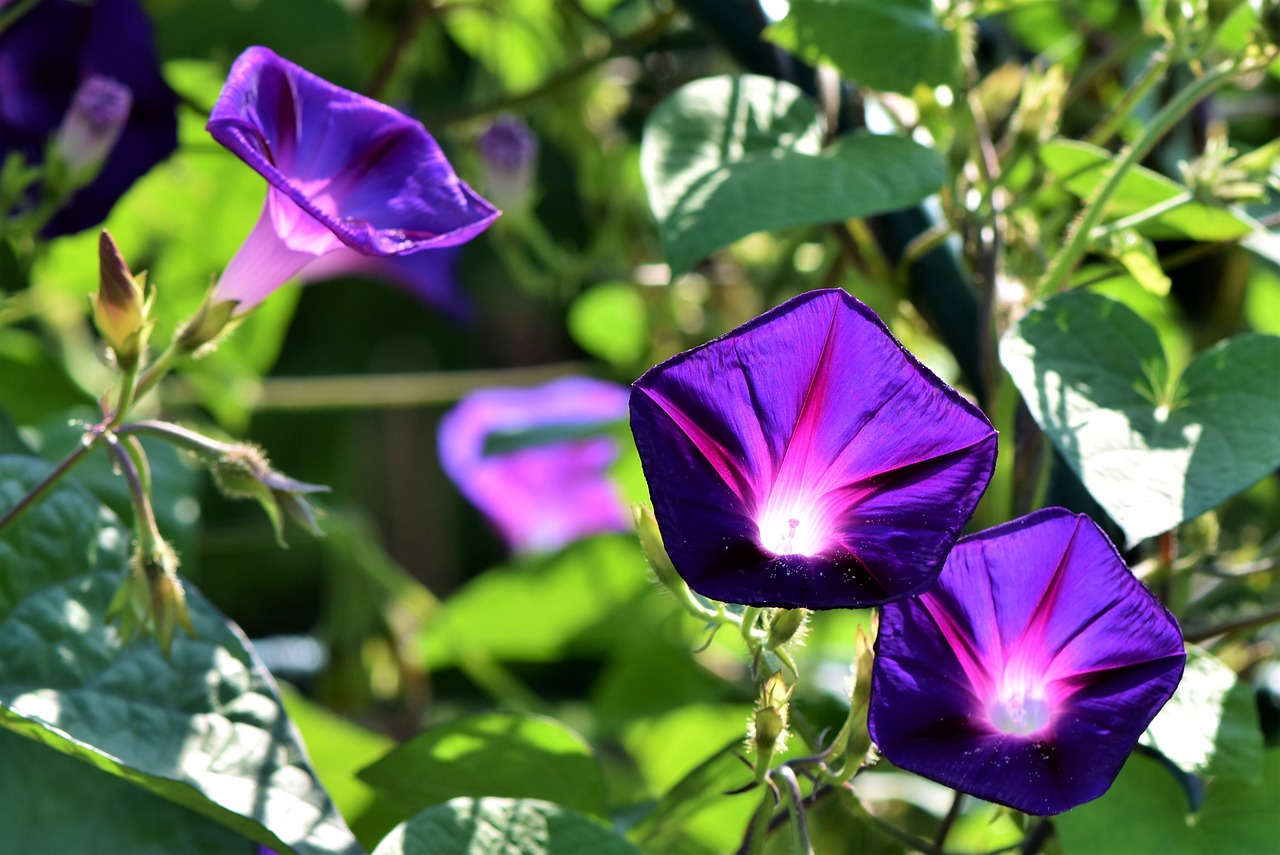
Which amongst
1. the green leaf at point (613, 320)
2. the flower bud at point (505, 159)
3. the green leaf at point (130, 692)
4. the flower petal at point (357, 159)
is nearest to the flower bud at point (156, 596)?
the green leaf at point (130, 692)

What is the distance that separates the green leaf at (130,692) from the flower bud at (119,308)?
0.10 m

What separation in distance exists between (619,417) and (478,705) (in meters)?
0.28

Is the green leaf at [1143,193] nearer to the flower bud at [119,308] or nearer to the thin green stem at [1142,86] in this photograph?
the thin green stem at [1142,86]

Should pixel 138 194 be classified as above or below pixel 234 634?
above

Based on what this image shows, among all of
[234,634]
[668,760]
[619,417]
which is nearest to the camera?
[234,634]

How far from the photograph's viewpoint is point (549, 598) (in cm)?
102

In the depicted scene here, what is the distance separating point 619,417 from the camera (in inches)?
40.6

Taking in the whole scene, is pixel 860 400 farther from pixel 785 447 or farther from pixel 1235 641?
pixel 1235 641

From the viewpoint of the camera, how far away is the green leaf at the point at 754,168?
20.9 inches

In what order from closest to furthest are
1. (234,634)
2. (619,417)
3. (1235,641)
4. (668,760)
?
(234,634) < (1235,641) < (668,760) < (619,417)

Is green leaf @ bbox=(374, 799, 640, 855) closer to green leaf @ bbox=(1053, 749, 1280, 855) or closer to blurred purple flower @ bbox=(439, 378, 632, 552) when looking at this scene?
green leaf @ bbox=(1053, 749, 1280, 855)

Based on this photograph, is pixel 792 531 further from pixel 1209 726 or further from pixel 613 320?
pixel 613 320

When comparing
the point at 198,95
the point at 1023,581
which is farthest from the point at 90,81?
the point at 1023,581

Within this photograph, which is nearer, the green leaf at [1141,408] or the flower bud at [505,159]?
the green leaf at [1141,408]
